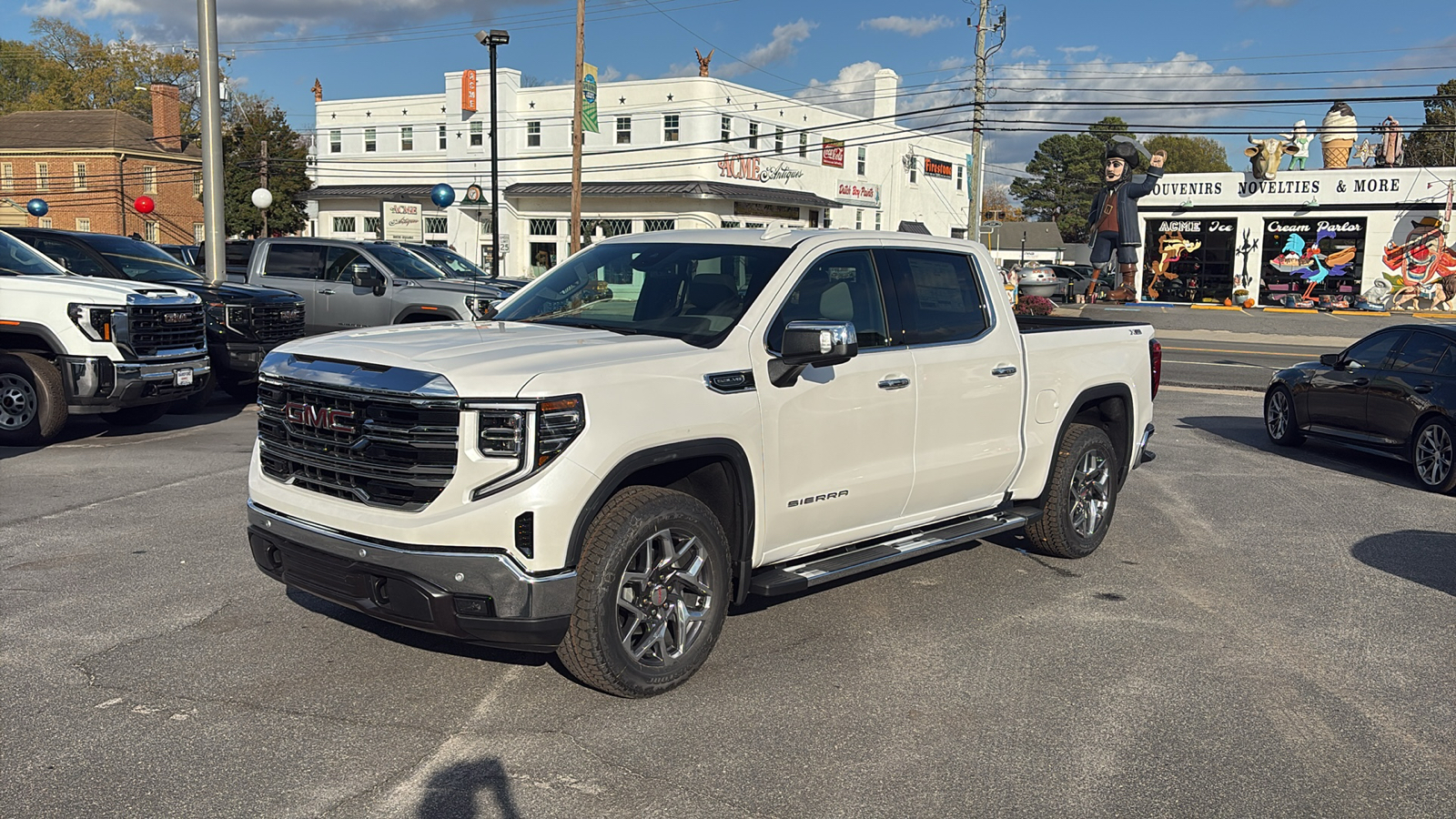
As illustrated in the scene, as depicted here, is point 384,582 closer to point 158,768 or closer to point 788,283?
point 158,768

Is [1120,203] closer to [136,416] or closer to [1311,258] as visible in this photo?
[1311,258]

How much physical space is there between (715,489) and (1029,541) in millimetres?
3156

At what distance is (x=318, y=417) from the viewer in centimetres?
472

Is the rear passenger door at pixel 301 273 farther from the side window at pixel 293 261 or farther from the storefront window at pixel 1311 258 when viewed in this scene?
the storefront window at pixel 1311 258

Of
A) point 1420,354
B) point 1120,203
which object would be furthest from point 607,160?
point 1420,354

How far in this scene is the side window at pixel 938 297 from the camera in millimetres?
6141

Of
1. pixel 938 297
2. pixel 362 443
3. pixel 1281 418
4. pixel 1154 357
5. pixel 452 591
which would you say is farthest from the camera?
pixel 1281 418

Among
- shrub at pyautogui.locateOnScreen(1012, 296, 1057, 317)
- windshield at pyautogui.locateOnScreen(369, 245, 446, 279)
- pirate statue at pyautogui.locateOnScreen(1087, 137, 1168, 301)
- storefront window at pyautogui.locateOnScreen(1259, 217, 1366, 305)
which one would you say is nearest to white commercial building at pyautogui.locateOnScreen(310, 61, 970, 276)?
pirate statue at pyautogui.locateOnScreen(1087, 137, 1168, 301)

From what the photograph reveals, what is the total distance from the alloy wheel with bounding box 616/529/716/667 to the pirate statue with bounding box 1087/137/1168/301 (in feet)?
116

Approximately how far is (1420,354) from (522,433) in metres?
9.97

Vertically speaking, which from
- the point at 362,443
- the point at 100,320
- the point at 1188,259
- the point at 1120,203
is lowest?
the point at 362,443

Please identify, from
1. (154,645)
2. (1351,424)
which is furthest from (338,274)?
(1351,424)

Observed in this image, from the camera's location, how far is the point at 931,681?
5141mm

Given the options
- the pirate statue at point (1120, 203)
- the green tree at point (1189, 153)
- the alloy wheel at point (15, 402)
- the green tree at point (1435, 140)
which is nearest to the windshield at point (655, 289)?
the alloy wheel at point (15, 402)
